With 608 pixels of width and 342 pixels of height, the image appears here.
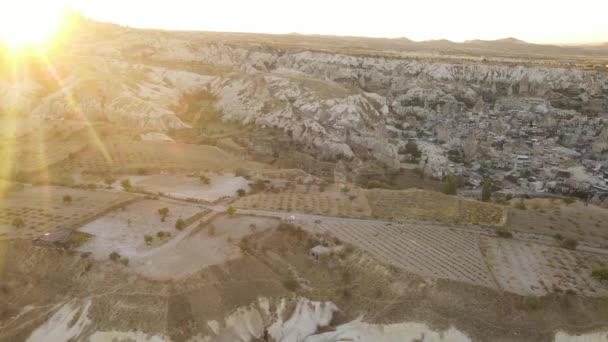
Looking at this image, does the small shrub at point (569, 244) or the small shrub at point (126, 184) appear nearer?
the small shrub at point (569, 244)

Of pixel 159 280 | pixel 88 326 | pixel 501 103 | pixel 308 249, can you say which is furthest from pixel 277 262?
pixel 501 103

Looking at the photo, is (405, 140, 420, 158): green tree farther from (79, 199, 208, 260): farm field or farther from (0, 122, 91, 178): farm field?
(0, 122, 91, 178): farm field

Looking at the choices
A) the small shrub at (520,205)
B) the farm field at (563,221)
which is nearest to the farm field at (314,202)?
the farm field at (563,221)

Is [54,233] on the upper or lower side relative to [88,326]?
upper

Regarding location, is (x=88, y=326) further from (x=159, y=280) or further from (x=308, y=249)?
(x=308, y=249)

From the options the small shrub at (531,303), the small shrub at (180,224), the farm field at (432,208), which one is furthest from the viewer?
the farm field at (432,208)

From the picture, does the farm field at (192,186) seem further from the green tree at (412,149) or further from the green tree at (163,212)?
the green tree at (412,149)

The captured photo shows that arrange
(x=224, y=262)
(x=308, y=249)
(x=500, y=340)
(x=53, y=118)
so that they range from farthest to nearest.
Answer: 1. (x=53, y=118)
2. (x=308, y=249)
3. (x=224, y=262)
4. (x=500, y=340)
